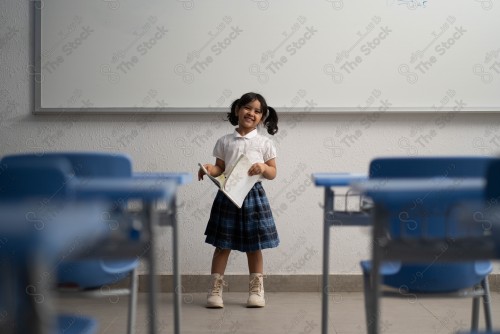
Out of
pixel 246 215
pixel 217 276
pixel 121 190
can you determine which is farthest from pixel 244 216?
pixel 121 190

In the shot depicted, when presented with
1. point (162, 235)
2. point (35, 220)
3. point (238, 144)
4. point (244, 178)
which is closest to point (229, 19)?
point (238, 144)

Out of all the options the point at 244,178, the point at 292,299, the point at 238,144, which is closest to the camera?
the point at 244,178

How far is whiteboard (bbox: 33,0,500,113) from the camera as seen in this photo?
364cm

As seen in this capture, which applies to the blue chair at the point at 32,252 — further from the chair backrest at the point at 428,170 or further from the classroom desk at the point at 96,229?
the chair backrest at the point at 428,170

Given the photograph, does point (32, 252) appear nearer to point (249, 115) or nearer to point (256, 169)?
point (256, 169)

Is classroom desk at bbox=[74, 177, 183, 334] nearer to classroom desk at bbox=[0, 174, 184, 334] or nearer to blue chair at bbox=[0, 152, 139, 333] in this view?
classroom desk at bbox=[0, 174, 184, 334]

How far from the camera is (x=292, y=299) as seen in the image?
353 cm

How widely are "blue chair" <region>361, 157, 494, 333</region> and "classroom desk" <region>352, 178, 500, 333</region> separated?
0.15ft

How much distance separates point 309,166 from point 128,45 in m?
Result: 1.33

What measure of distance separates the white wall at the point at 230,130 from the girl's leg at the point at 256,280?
15.9 inches

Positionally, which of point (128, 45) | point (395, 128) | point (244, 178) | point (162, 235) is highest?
point (128, 45)

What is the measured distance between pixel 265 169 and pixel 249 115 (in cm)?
36

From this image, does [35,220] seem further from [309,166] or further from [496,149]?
[496,149]

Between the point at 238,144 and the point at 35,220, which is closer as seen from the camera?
the point at 35,220
